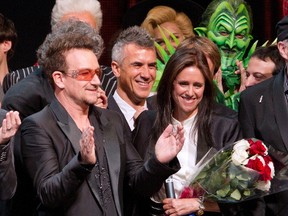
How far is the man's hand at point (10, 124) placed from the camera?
12.3 feet

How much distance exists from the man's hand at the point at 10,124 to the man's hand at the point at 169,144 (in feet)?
2.10

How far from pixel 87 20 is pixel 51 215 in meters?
1.39

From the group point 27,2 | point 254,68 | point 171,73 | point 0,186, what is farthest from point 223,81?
point 0,186

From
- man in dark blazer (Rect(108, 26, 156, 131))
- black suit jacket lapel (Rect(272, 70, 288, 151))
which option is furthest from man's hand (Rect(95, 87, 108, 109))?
black suit jacket lapel (Rect(272, 70, 288, 151))

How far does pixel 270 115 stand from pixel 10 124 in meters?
1.34

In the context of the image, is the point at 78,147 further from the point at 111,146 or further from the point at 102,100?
the point at 102,100

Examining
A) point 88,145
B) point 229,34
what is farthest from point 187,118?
point 229,34

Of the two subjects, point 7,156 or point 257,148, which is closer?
point 7,156

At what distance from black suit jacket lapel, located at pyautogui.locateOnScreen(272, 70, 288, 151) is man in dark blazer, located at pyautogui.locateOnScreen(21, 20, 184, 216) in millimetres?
630

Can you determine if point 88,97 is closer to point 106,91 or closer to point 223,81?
point 106,91

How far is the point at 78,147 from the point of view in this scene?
4.02m

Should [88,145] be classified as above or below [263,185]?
above

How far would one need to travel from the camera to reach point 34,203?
13.6 feet

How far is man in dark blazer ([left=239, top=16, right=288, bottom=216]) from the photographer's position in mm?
4430
